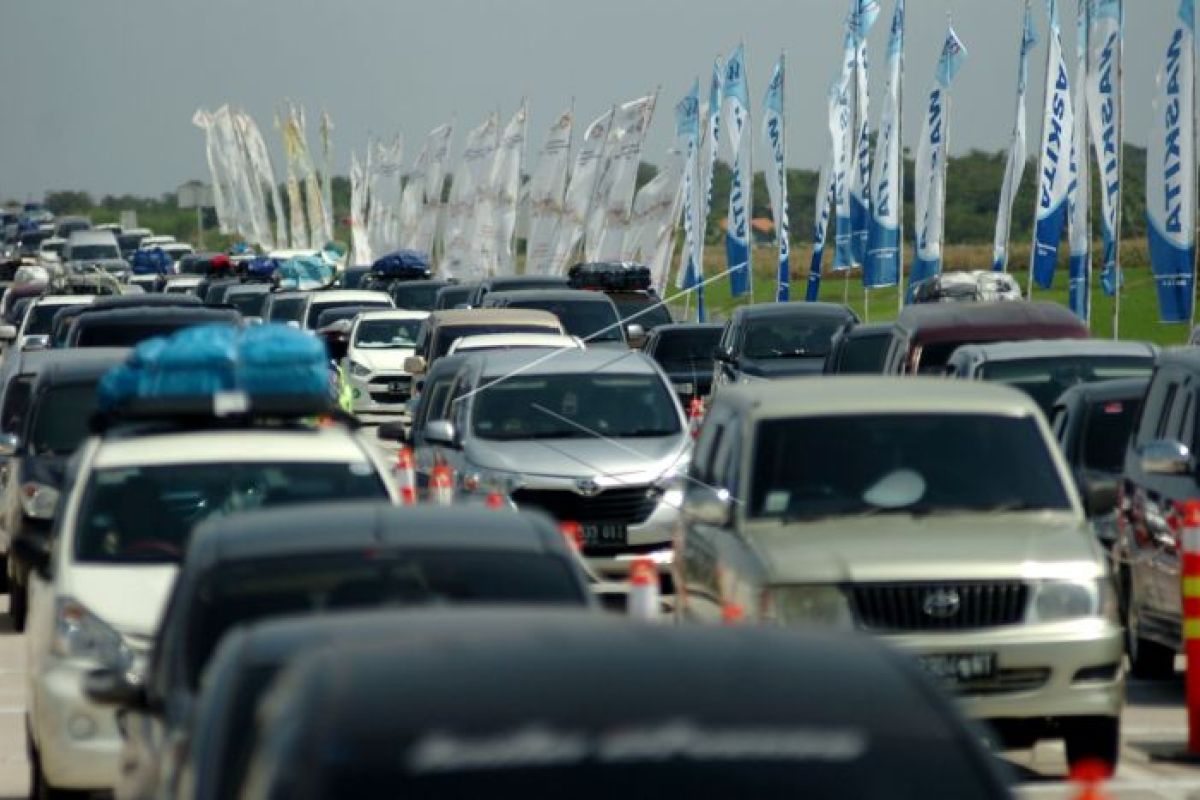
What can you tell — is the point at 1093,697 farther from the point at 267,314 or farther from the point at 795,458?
the point at 267,314

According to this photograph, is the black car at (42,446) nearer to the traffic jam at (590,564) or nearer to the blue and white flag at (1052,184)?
the traffic jam at (590,564)

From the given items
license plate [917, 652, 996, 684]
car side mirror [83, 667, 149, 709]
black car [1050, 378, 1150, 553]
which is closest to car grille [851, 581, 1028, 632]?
license plate [917, 652, 996, 684]

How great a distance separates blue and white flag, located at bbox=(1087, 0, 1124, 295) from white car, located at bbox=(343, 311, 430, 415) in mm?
10261

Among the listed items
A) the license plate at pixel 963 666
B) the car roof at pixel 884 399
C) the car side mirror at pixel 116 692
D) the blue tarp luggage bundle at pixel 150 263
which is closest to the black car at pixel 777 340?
the car roof at pixel 884 399

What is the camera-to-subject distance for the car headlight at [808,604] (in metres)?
11.7

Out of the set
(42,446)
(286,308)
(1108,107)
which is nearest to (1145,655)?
(42,446)

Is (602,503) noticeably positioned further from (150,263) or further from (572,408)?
(150,263)

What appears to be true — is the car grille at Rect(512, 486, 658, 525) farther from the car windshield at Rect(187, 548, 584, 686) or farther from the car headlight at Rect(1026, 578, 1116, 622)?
the car windshield at Rect(187, 548, 584, 686)

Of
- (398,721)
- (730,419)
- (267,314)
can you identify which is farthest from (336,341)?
(398,721)

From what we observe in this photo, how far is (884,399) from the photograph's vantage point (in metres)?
13.1

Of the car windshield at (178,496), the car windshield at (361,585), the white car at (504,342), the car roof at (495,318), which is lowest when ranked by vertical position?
the car roof at (495,318)

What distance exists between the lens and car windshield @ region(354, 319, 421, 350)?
43094 mm

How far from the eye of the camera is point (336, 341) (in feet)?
144

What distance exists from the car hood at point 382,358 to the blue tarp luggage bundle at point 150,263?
58033mm
